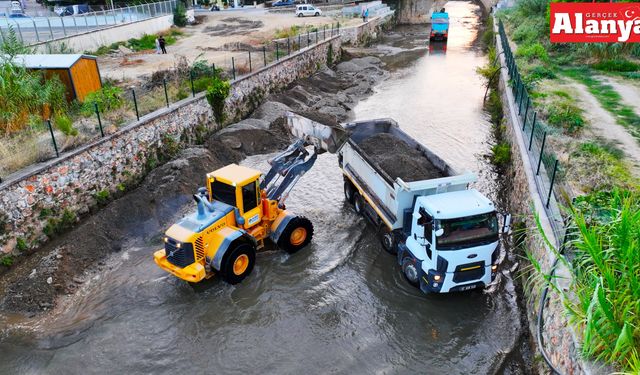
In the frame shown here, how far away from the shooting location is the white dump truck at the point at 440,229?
8.81 m

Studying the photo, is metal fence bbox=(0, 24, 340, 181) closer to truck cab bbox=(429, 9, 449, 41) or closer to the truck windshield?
the truck windshield

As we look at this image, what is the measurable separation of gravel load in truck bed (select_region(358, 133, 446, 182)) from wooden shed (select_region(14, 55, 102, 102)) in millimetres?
10094

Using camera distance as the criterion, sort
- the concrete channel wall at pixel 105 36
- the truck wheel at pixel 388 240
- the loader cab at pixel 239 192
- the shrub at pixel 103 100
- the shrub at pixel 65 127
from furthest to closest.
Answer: the concrete channel wall at pixel 105 36, the shrub at pixel 103 100, the shrub at pixel 65 127, the truck wheel at pixel 388 240, the loader cab at pixel 239 192

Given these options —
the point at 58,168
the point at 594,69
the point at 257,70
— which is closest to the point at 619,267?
the point at 58,168

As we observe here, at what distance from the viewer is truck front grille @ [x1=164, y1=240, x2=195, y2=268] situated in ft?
30.3

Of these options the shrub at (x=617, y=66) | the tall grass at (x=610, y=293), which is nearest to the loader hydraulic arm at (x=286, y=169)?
the tall grass at (x=610, y=293)

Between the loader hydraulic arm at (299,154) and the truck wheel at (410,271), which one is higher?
the loader hydraulic arm at (299,154)

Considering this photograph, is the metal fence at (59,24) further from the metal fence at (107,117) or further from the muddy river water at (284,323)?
the muddy river water at (284,323)

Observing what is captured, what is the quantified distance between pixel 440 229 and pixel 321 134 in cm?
395

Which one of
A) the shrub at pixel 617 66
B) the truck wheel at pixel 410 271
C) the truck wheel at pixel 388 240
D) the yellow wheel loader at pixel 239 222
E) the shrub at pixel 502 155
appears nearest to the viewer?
the yellow wheel loader at pixel 239 222

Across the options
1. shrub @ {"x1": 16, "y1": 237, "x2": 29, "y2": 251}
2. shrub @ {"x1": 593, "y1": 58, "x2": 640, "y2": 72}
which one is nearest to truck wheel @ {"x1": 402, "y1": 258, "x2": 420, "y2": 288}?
shrub @ {"x1": 16, "y1": 237, "x2": 29, "y2": 251}

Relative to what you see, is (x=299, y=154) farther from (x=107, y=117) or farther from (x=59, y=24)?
(x=59, y=24)

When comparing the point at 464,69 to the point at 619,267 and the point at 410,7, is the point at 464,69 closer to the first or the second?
the point at 619,267

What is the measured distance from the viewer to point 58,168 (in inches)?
465
